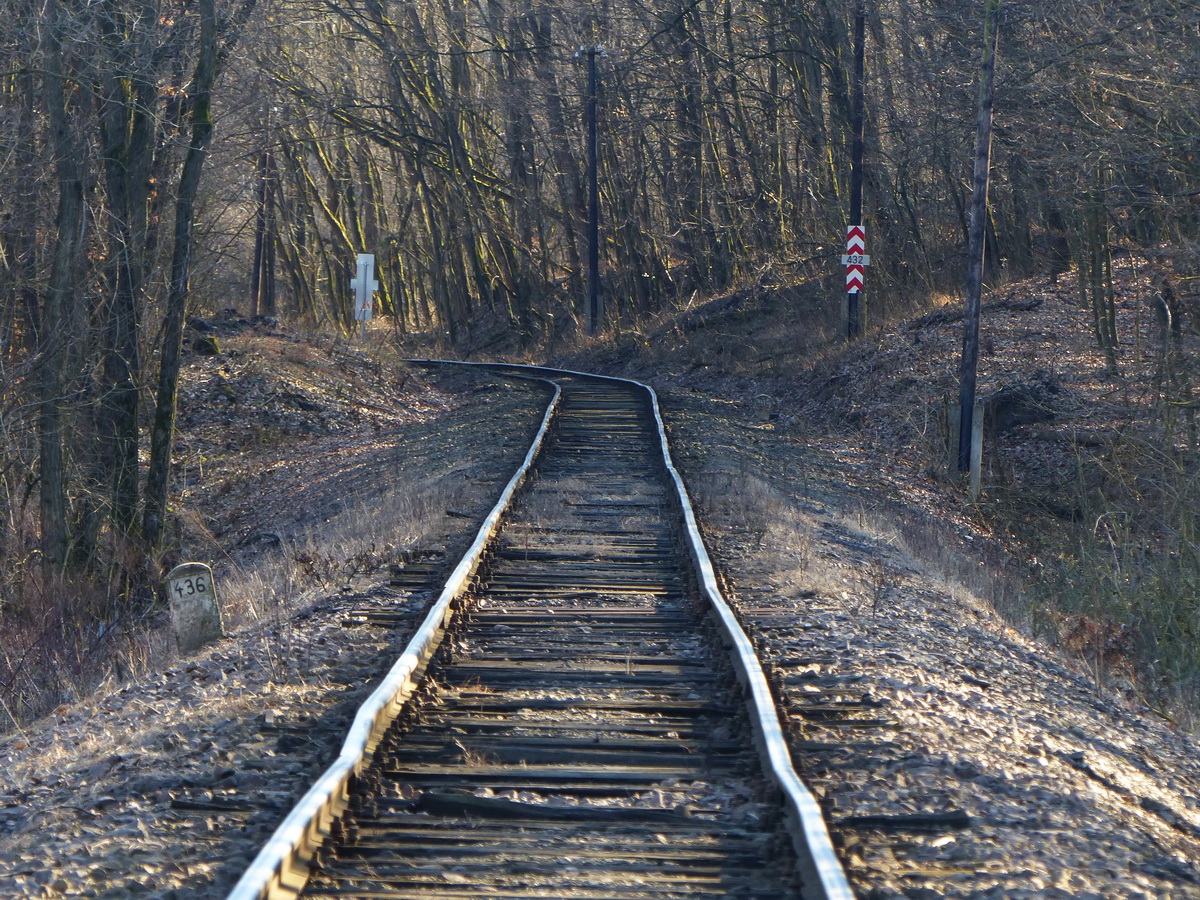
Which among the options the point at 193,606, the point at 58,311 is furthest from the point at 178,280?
the point at 193,606

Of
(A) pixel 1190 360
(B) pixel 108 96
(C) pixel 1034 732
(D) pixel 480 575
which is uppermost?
(B) pixel 108 96

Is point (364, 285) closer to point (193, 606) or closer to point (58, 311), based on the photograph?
point (58, 311)

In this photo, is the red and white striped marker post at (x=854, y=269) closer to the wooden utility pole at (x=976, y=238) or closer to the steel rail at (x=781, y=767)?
the wooden utility pole at (x=976, y=238)

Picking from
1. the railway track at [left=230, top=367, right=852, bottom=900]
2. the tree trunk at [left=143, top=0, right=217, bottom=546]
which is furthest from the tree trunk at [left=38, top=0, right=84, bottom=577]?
the railway track at [left=230, top=367, right=852, bottom=900]

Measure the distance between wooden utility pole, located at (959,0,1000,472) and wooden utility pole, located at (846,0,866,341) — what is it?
25.8 ft

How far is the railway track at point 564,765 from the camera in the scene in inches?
171

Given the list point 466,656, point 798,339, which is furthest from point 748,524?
point 798,339

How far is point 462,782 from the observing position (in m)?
5.25

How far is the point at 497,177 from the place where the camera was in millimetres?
41281

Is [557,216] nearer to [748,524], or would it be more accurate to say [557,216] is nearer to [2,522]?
[2,522]

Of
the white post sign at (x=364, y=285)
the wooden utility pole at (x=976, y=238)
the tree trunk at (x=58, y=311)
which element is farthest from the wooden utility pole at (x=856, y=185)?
the tree trunk at (x=58, y=311)

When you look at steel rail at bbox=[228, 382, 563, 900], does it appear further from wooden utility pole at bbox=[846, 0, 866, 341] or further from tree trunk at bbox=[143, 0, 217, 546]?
wooden utility pole at bbox=[846, 0, 866, 341]

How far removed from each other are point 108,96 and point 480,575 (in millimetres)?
10292

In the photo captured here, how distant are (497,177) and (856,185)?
721 inches
